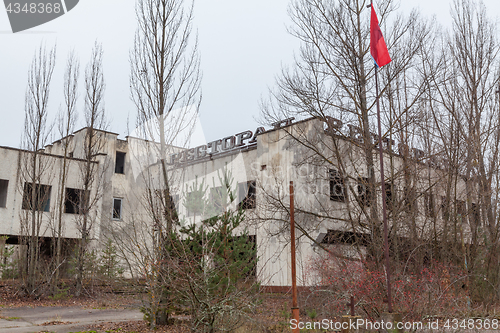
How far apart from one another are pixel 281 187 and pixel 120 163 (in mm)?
14529

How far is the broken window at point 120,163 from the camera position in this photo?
29114mm

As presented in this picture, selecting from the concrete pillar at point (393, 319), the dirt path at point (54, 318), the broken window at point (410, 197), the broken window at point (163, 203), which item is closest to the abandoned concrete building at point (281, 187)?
the broken window at point (410, 197)

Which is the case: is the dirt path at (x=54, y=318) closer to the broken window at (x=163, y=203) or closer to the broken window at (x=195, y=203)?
the broken window at (x=163, y=203)

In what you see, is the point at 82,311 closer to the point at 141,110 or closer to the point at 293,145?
the point at 141,110

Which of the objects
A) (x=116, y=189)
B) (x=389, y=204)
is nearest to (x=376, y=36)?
(x=389, y=204)

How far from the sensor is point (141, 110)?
37.9ft

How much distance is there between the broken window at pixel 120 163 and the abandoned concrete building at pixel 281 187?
68 millimetres

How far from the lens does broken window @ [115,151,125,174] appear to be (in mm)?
29114

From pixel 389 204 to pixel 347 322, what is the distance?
7.86 m

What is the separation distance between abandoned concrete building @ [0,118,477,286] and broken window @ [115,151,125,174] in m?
0.07

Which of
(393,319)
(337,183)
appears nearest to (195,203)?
(393,319)

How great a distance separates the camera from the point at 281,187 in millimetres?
19656

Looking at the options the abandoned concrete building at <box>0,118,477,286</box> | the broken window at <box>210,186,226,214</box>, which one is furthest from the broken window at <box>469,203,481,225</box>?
the broken window at <box>210,186,226,214</box>

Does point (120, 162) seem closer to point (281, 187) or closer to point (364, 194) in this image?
point (281, 187)
